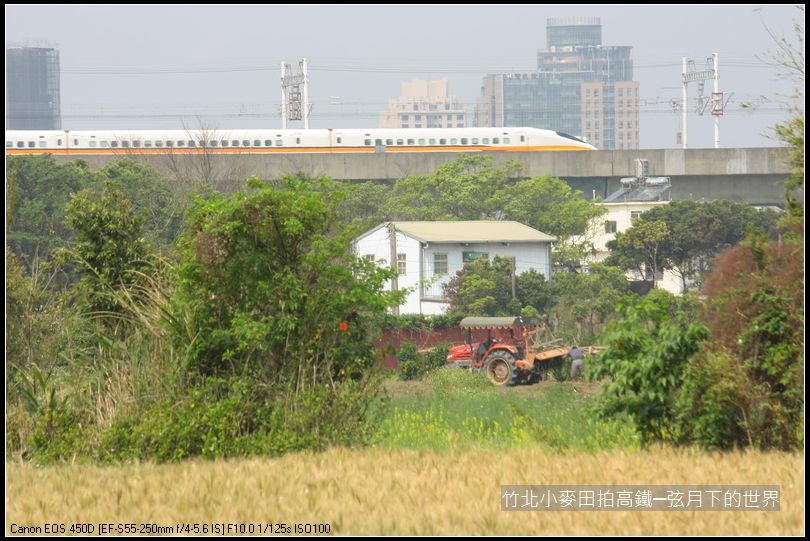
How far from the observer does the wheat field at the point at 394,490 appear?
22.3 feet

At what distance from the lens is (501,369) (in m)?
30.6

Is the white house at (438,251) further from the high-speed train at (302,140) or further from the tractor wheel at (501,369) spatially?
the high-speed train at (302,140)

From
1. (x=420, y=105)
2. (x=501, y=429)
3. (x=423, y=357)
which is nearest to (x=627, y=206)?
(x=423, y=357)

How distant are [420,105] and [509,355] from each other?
122771 mm

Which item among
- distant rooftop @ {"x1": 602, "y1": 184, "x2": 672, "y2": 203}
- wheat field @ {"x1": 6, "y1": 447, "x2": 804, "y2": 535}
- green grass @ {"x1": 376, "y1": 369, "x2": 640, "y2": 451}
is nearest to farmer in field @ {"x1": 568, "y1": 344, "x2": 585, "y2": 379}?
green grass @ {"x1": 376, "y1": 369, "x2": 640, "y2": 451}

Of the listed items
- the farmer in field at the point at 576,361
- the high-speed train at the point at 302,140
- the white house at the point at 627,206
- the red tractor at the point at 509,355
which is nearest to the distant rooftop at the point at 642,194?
the white house at the point at 627,206

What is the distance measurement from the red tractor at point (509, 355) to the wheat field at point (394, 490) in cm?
2085

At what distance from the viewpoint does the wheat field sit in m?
6.80

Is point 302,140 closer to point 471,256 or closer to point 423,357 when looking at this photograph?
point 471,256

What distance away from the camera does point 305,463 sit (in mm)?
8922

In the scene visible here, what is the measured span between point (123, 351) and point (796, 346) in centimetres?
672

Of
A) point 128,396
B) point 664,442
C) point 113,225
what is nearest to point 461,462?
point 664,442

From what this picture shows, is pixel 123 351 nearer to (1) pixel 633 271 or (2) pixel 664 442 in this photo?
(2) pixel 664 442

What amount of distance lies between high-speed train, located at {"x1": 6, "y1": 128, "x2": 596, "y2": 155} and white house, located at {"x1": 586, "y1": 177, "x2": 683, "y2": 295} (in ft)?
39.1
